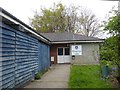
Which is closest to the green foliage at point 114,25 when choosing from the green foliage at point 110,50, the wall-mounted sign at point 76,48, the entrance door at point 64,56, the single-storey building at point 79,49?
the green foliage at point 110,50

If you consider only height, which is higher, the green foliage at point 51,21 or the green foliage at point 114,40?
the green foliage at point 51,21

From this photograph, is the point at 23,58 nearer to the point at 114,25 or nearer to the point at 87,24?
the point at 114,25

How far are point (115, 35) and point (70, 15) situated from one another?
131 ft

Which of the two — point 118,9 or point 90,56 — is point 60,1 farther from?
point 118,9

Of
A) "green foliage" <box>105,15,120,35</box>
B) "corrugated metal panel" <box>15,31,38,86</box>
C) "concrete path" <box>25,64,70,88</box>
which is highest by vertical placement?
"green foliage" <box>105,15,120,35</box>

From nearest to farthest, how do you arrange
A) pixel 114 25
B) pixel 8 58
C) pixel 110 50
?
pixel 8 58
pixel 114 25
pixel 110 50

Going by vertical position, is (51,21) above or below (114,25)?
above

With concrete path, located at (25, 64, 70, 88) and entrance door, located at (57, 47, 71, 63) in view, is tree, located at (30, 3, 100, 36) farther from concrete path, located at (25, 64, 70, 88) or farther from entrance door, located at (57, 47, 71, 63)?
concrete path, located at (25, 64, 70, 88)

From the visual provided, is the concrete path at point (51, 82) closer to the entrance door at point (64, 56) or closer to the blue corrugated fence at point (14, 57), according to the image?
the blue corrugated fence at point (14, 57)

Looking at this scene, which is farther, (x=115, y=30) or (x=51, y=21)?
(x=51, y=21)

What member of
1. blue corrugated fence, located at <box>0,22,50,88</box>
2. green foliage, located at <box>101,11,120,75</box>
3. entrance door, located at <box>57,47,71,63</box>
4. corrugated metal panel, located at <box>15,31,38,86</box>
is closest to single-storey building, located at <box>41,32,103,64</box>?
entrance door, located at <box>57,47,71,63</box>

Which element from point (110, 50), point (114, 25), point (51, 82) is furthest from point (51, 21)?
point (114, 25)

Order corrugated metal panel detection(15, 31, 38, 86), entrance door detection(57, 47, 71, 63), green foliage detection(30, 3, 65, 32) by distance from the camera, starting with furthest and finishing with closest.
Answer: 1. green foliage detection(30, 3, 65, 32)
2. entrance door detection(57, 47, 71, 63)
3. corrugated metal panel detection(15, 31, 38, 86)

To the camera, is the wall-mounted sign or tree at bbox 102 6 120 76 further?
the wall-mounted sign
